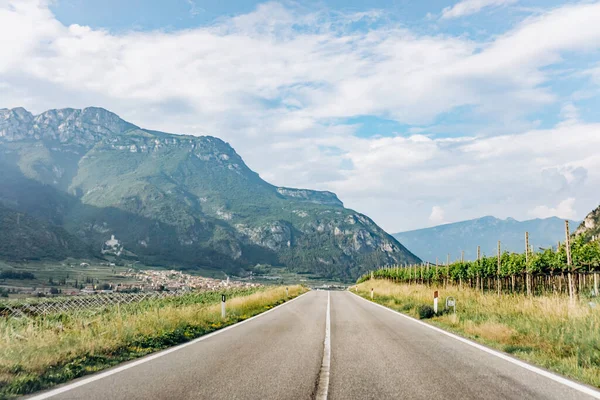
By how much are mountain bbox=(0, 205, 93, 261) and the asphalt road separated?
499ft

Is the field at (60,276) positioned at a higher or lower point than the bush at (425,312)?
lower

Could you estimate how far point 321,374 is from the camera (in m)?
7.49

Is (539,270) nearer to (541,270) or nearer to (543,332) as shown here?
(541,270)

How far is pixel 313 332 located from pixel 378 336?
2.18 m

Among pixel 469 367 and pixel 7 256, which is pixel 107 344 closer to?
pixel 469 367

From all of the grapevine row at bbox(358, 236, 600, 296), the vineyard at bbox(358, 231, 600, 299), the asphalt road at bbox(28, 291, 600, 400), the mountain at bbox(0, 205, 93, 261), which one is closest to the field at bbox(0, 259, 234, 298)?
the mountain at bbox(0, 205, 93, 261)

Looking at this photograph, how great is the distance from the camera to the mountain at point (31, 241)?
477 feet

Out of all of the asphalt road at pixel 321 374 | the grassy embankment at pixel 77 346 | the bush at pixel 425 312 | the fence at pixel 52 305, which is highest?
the bush at pixel 425 312

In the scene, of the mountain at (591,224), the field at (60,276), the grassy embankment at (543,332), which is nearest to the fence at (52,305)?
the grassy embankment at (543,332)

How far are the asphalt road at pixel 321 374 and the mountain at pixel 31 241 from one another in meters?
152

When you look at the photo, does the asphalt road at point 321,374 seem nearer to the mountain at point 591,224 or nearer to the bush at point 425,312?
the bush at point 425,312

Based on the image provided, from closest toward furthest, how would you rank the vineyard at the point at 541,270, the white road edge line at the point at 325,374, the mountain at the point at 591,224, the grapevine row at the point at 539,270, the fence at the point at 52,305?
1. the white road edge line at the point at 325,374
2. the vineyard at the point at 541,270
3. the grapevine row at the point at 539,270
4. the fence at the point at 52,305
5. the mountain at the point at 591,224

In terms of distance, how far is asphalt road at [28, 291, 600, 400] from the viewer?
243 inches

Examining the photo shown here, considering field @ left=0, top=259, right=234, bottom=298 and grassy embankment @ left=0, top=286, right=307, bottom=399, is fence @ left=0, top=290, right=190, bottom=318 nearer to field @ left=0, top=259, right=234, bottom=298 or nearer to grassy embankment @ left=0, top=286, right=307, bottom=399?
grassy embankment @ left=0, top=286, right=307, bottom=399
